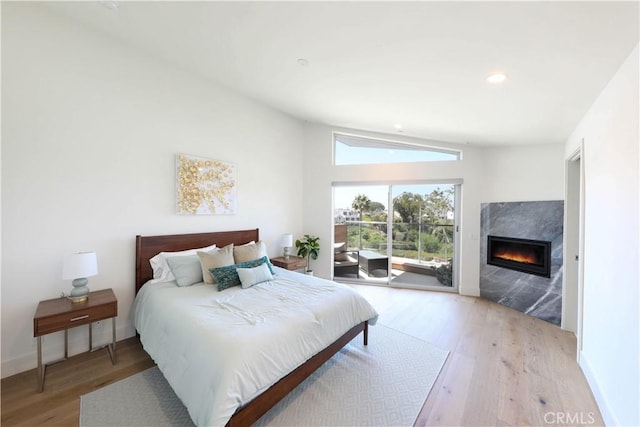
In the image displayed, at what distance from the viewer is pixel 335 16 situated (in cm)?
187

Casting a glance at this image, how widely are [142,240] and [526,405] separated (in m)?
3.94

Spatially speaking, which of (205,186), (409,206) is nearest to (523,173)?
(409,206)

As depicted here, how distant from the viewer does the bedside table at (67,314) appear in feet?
6.56

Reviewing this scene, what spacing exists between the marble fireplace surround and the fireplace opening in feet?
0.19

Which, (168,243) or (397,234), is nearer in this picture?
(168,243)

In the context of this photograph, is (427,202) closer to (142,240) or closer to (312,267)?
(312,267)

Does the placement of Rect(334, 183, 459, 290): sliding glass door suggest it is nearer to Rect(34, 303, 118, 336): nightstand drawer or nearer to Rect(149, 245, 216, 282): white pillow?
Rect(149, 245, 216, 282): white pillow

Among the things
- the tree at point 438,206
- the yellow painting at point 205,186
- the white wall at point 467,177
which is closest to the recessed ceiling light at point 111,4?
the yellow painting at point 205,186

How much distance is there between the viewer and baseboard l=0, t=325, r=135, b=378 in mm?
2180

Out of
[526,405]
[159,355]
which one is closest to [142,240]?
[159,355]

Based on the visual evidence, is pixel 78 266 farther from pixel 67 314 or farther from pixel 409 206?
pixel 409 206

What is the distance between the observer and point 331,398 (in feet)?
6.60

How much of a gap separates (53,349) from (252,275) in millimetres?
1902

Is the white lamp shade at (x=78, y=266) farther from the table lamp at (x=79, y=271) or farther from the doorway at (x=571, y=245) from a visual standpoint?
the doorway at (x=571, y=245)
